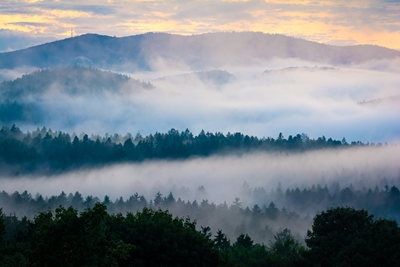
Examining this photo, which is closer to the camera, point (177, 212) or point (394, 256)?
point (394, 256)

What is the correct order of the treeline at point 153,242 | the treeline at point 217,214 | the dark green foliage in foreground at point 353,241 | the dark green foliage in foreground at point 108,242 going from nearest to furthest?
1. the dark green foliage in foreground at point 108,242
2. the treeline at point 153,242
3. the dark green foliage in foreground at point 353,241
4. the treeline at point 217,214

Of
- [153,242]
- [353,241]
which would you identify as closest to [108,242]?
[153,242]

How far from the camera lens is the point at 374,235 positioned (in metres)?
48.6

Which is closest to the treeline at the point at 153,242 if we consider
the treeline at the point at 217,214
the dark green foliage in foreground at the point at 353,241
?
the dark green foliage in foreground at the point at 353,241

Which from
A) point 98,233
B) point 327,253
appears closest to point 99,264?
point 98,233

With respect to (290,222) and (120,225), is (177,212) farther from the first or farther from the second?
(120,225)

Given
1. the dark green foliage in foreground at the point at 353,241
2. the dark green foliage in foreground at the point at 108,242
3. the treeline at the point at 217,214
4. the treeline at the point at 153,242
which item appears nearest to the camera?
the dark green foliage in foreground at the point at 108,242

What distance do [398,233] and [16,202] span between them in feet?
438

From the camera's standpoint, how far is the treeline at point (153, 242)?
27.2m

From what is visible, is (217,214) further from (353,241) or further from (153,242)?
(153,242)

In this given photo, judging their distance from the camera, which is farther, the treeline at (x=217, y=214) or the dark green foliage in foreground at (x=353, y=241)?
the treeline at (x=217, y=214)

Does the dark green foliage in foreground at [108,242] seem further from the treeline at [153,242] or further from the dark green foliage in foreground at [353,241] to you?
the dark green foliage in foreground at [353,241]

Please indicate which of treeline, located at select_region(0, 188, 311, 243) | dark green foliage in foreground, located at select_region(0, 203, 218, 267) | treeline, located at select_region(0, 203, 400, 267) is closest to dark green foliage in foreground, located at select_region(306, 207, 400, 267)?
treeline, located at select_region(0, 203, 400, 267)

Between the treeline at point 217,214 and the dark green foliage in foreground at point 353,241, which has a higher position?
the treeline at point 217,214
